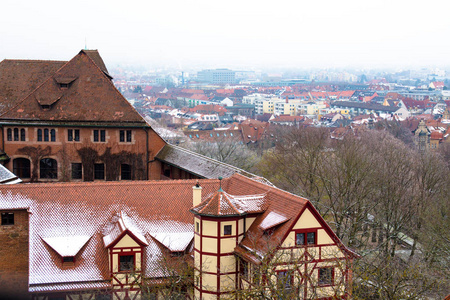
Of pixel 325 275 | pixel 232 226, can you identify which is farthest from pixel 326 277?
pixel 232 226

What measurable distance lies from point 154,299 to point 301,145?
50.2 metres

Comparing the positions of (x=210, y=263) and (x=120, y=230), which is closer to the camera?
(x=210, y=263)

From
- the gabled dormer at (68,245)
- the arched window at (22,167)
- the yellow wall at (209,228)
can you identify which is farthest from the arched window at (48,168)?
the yellow wall at (209,228)

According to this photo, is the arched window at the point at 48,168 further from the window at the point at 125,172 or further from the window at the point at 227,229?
the window at the point at 227,229

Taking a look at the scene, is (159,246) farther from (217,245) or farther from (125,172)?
(125,172)

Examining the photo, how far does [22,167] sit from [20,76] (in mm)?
8983

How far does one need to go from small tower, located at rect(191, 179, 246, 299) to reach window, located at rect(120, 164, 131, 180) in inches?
870

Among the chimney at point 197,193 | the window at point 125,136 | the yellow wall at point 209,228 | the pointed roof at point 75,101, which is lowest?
the yellow wall at point 209,228

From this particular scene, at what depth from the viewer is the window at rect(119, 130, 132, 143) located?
5591 centimetres

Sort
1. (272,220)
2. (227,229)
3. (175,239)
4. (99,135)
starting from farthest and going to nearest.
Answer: (99,135)
(175,239)
(227,229)
(272,220)

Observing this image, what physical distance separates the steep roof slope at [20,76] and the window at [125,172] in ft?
36.1

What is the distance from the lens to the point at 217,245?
115ft

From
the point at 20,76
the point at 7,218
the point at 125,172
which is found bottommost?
the point at 125,172

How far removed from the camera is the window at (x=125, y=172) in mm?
56531
